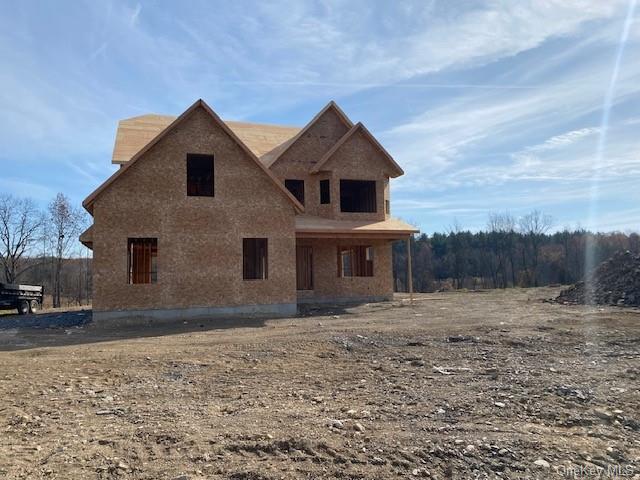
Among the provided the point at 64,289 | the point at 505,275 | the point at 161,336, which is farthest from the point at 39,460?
the point at 505,275

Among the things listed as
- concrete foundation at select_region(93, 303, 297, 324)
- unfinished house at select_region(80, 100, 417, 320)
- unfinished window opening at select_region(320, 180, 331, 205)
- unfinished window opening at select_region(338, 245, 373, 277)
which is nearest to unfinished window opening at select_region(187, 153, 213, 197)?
unfinished house at select_region(80, 100, 417, 320)

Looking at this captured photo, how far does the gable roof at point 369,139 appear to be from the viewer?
898 inches

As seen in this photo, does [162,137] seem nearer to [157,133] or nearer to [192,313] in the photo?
[192,313]

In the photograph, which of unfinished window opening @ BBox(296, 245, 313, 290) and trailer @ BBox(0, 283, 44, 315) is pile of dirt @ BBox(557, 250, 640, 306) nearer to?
unfinished window opening @ BBox(296, 245, 313, 290)

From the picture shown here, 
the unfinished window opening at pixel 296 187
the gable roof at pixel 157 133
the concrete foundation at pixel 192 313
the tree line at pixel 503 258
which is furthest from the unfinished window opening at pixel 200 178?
the tree line at pixel 503 258

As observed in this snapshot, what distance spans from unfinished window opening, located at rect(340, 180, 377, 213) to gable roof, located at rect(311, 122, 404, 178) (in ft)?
4.19

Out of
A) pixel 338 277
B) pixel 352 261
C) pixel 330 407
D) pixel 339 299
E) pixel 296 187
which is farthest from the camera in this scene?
pixel 352 261

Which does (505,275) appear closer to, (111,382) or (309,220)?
(309,220)

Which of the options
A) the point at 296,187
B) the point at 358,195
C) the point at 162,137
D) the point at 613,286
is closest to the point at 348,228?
the point at 296,187

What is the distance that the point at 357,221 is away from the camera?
896 inches

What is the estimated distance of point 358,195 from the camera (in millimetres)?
25734

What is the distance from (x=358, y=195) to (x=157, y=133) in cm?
1044

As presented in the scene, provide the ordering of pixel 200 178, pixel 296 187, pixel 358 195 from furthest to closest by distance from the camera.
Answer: pixel 358 195, pixel 296 187, pixel 200 178

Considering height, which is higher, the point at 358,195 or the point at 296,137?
the point at 296,137
